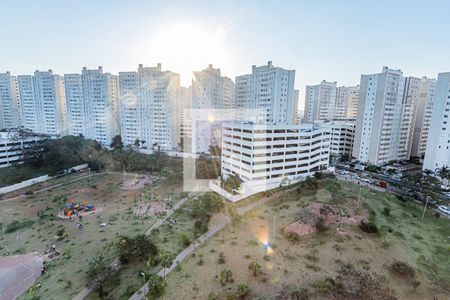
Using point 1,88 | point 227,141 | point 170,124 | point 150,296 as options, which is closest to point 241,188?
point 227,141

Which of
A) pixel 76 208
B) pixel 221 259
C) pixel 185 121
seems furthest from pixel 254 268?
pixel 185 121

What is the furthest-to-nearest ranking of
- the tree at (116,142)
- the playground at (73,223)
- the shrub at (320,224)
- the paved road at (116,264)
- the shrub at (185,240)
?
the tree at (116,142), the shrub at (320,224), the shrub at (185,240), the playground at (73,223), the paved road at (116,264)

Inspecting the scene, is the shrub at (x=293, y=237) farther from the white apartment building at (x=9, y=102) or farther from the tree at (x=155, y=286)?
the white apartment building at (x=9, y=102)

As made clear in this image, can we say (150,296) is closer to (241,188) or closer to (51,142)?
(241,188)

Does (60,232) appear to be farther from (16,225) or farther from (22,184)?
(22,184)

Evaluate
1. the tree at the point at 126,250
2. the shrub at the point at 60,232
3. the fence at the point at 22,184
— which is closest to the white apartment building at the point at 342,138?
the tree at the point at 126,250

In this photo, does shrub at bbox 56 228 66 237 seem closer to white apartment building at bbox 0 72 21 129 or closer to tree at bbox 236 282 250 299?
tree at bbox 236 282 250 299
